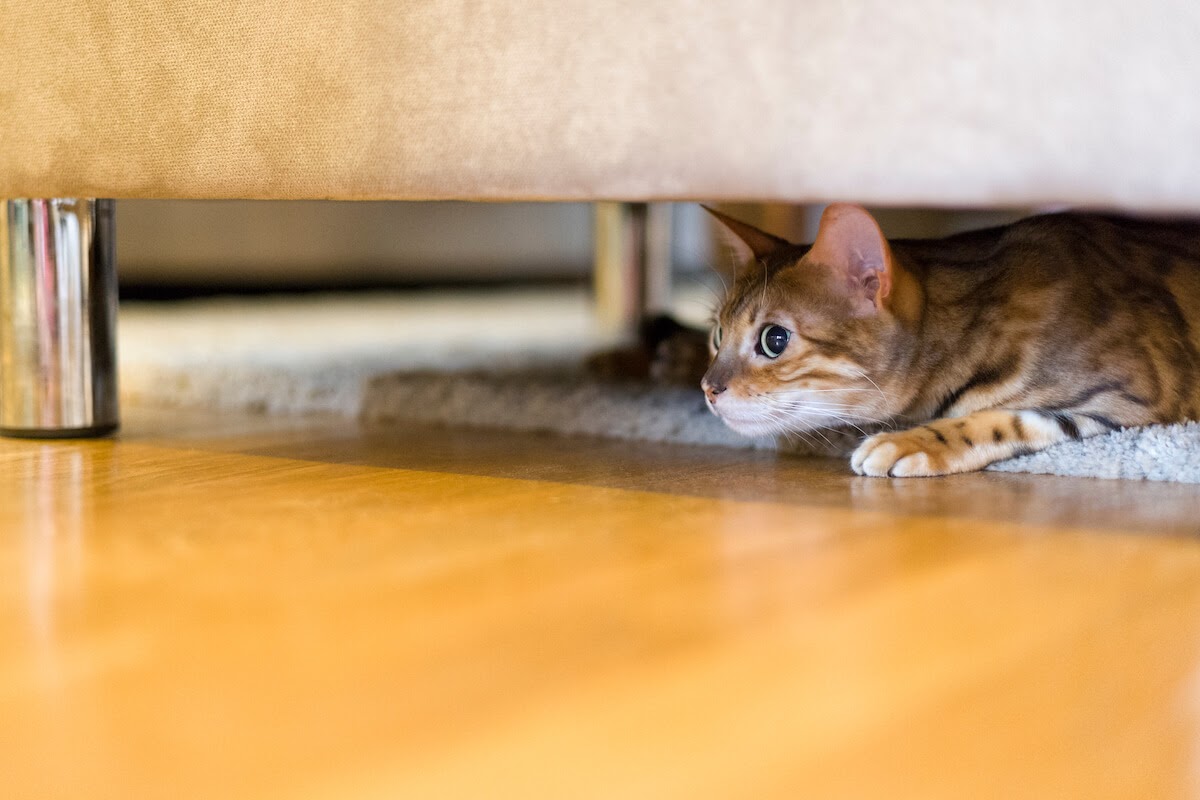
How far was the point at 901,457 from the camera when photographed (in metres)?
1.29

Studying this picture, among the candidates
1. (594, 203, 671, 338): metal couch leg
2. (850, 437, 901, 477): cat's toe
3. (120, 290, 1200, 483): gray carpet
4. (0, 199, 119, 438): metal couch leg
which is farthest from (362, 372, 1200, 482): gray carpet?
(594, 203, 671, 338): metal couch leg

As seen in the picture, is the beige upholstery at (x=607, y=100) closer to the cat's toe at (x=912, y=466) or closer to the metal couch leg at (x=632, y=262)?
the cat's toe at (x=912, y=466)

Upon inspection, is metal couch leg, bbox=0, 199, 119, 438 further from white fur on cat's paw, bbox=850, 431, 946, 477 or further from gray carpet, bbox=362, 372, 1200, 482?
white fur on cat's paw, bbox=850, 431, 946, 477

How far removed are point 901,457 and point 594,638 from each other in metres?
0.63

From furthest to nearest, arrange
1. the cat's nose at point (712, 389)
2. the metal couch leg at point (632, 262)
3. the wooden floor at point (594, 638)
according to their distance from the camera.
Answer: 1. the metal couch leg at point (632, 262)
2. the cat's nose at point (712, 389)
3. the wooden floor at point (594, 638)

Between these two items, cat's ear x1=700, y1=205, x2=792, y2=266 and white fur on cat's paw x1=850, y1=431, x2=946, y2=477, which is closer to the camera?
white fur on cat's paw x1=850, y1=431, x2=946, y2=477

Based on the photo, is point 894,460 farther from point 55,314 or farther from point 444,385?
point 55,314

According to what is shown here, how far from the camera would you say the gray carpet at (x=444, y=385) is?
1.31 metres

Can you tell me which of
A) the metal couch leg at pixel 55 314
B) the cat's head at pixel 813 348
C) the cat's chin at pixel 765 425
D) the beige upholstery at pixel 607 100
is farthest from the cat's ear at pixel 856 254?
the metal couch leg at pixel 55 314

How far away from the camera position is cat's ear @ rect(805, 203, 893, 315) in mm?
→ 1265

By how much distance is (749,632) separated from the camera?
0.76m

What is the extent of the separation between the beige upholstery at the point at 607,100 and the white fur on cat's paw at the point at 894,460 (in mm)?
382

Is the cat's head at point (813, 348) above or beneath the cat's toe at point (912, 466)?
above

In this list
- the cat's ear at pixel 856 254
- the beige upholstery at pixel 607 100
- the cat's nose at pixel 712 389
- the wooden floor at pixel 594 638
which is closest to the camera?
the wooden floor at pixel 594 638
